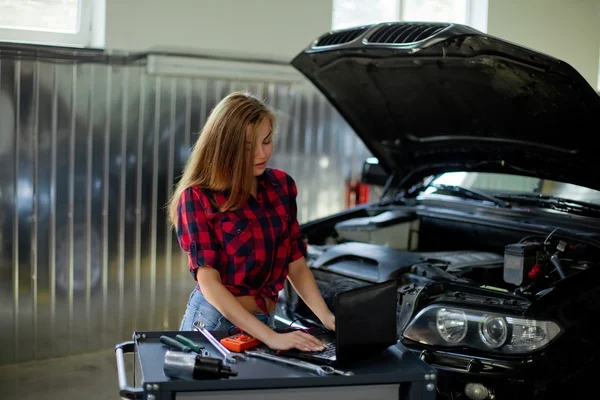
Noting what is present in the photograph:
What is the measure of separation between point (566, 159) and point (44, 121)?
3.02 meters

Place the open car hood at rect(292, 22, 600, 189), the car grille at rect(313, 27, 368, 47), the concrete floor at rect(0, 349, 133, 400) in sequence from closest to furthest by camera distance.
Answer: the open car hood at rect(292, 22, 600, 189) → the car grille at rect(313, 27, 368, 47) → the concrete floor at rect(0, 349, 133, 400)

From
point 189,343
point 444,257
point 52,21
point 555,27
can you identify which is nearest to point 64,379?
point 52,21

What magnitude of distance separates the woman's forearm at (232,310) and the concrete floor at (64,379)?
6.92ft

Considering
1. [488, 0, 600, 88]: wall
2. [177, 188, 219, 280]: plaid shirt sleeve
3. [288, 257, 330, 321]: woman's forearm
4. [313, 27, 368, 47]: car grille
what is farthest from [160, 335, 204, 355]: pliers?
[488, 0, 600, 88]: wall

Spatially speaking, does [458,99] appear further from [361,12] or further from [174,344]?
[361,12]

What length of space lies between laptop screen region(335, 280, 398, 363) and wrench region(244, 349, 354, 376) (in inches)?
2.0

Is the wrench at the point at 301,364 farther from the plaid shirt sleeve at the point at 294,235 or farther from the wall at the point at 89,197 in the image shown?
the wall at the point at 89,197

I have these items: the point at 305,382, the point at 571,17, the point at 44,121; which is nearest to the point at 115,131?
the point at 44,121

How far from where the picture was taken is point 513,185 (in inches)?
144

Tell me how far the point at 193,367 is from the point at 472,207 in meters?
2.25

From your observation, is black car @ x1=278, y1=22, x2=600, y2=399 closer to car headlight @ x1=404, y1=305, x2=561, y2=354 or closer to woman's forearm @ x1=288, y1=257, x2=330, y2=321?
car headlight @ x1=404, y1=305, x2=561, y2=354

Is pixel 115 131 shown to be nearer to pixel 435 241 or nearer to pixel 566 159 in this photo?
pixel 435 241

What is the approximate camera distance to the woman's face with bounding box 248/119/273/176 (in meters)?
2.18

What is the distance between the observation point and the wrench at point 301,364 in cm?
169
